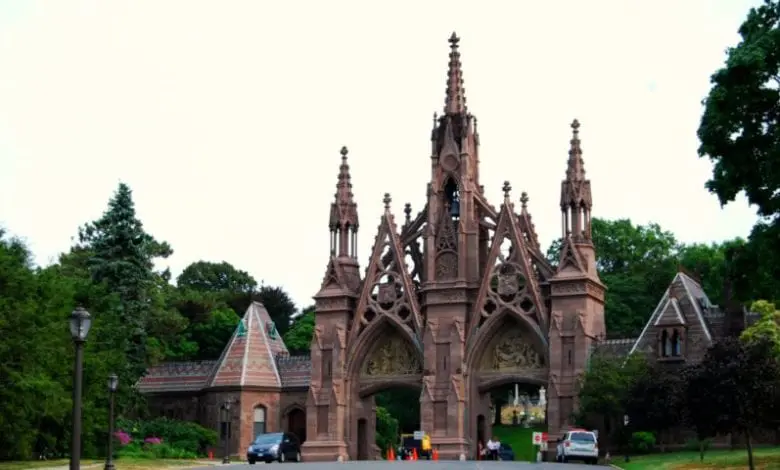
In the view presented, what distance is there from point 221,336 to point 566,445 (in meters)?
54.1

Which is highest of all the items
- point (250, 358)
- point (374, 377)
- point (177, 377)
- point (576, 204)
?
point (576, 204)

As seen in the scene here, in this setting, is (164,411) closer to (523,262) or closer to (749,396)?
(523,262)

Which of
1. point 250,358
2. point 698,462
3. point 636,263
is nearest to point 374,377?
point 250,358

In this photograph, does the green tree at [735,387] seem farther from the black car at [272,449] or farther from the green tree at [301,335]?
the green tree at [301,335]

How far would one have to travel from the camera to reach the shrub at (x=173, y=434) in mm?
65000

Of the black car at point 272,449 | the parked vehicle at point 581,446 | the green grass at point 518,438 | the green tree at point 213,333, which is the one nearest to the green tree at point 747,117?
the parked vehicle at point 581,446

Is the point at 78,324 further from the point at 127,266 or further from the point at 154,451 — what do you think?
the point at 127,266

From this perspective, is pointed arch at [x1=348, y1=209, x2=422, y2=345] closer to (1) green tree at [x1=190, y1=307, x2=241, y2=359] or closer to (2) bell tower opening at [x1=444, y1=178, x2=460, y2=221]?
(2) bell tower opening at [x1=444, y1=178, x2=460, y2=221]

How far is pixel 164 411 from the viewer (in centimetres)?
7256

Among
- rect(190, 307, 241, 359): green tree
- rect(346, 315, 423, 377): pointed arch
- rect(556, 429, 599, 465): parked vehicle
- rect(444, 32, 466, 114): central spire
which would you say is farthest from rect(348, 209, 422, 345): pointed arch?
rect(190, 307, 241, 359): green tree

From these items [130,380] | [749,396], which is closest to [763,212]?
[749,396]

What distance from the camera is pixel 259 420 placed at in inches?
2744

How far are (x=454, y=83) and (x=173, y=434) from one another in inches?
Result: 901

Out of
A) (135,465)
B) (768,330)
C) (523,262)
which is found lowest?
(135,465)
